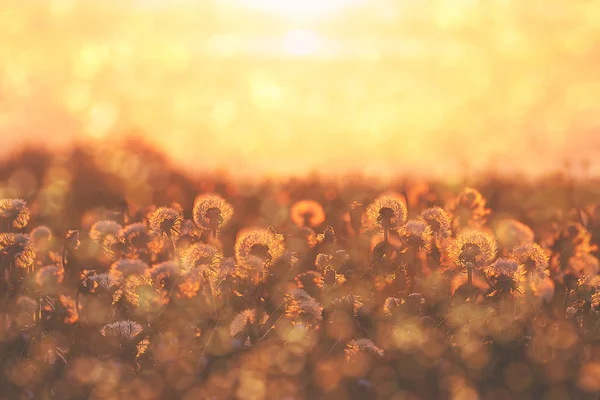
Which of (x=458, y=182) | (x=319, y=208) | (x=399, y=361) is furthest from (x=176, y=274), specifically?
(x=458, y=182)

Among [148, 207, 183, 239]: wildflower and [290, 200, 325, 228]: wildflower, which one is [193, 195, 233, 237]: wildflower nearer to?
[148, 207, 183, 239]: wildflower

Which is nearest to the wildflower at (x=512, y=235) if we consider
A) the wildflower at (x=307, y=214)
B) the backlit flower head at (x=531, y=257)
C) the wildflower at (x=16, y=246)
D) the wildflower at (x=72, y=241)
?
the backlit flower head at (x=531, y=257)

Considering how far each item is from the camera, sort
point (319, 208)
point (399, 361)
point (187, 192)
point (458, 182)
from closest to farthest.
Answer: point (399, 361) < point (319, 208) < point (458, 182) < point (187, 192)

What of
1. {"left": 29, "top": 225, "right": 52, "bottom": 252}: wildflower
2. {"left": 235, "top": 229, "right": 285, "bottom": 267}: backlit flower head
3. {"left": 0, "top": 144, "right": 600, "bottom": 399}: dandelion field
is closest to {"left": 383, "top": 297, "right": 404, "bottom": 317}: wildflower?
{"left": 0, "top": 144, "right": 600, "bottom": 399}: dandelion field

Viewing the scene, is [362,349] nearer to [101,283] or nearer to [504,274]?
[504,274]

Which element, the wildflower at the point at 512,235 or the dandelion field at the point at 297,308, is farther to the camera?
the wildflower at the point at 512,235

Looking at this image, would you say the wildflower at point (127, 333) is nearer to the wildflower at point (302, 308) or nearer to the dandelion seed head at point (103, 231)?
the wildflower at point (302, 308)

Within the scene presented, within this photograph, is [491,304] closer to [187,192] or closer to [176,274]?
[176,274]
